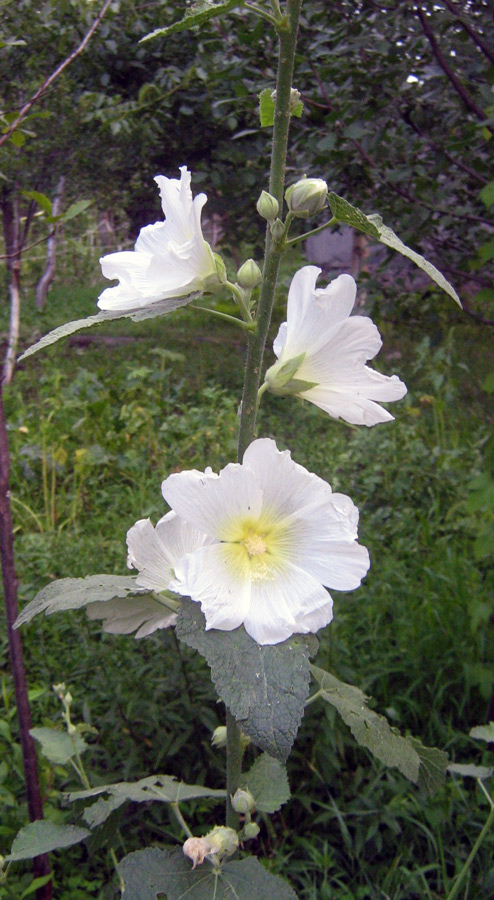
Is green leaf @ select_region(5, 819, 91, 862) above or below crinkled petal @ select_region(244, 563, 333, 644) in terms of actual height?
A: below

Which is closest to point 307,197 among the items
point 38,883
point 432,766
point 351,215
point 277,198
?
point 277,198

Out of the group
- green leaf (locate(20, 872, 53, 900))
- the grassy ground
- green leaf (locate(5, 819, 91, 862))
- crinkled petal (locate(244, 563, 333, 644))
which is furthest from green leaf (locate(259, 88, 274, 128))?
green leaf (locate(20, 872, 53, 900))

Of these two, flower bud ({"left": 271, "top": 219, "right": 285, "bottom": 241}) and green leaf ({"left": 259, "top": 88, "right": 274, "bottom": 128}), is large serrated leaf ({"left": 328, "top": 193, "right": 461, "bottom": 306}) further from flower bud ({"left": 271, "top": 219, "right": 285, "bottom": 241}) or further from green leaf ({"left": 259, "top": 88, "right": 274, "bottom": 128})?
green leaf ({"left": 259, "top": 88, "right": 274, "bottom": 128})

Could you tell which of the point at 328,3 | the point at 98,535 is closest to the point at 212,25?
the point at 328,3

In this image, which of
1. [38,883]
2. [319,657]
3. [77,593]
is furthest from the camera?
[319,657]

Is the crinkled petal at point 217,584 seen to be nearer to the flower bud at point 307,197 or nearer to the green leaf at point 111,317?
the green leaf at point 111,317

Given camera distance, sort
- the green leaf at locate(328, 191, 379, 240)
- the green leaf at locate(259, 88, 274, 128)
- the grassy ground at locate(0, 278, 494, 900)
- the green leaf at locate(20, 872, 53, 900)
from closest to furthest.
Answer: the green leaf at locate(328, 191, 379, 240)
the green leaf at locate(259, 88, 274, 128)
the green leaf at locate(20, 872, 53, 900)
the grassy ground at locate(0, 278, 494, 900)

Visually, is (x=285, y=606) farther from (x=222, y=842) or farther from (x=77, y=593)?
(x=222, y=842)

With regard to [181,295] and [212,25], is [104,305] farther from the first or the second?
[212,25]
